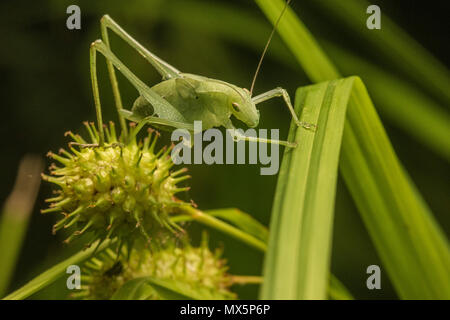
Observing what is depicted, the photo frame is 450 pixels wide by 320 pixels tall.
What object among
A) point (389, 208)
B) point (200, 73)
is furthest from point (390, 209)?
point (200, 73)

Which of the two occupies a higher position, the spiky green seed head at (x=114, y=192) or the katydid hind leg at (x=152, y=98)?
the katydid hind leg at (x=152, y=98)

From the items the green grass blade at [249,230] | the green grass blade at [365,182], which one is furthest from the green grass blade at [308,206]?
the green grass blade at [249,230]

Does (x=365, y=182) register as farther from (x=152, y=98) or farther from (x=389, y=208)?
(x=152, y=98)

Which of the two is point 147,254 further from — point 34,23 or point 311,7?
point 34,23

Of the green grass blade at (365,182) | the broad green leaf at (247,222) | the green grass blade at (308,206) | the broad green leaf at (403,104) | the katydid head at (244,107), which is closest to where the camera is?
the green grass blade at (308,206)

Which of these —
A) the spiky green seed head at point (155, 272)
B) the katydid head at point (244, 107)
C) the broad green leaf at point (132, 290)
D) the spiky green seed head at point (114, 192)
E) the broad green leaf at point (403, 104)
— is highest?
the broad green leaf at point (403, 104)

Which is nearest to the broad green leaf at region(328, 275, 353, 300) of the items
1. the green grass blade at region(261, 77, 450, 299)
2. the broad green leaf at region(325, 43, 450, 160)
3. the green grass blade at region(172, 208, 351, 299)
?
the green grass blade at region(172, 208, 351, 299)

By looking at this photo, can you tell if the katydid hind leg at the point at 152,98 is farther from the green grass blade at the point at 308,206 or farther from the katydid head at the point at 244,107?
the green grass blade at the point at 308,206

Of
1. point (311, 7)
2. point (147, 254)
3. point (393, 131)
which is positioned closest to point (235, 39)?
point (311, 7)
